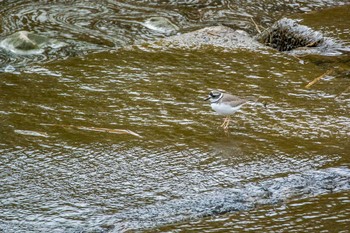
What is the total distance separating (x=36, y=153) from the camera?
488 centimetres

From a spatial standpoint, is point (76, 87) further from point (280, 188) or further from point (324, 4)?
point (324, 4)

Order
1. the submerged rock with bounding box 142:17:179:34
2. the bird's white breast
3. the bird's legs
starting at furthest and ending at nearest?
the submerged rock with bounding box 142:17:179:34 < the bird's legs < the bird's white breast

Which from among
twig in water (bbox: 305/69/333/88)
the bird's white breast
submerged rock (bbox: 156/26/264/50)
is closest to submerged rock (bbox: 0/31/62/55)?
submerged rock (bbox: 156/26/264/50)

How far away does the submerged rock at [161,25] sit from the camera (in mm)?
8432

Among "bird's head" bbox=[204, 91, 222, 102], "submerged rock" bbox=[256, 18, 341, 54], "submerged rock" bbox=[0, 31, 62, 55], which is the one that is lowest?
"submerged rock" bbox=[256, 18, 341, 54]

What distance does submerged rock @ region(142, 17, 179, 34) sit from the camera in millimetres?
8432

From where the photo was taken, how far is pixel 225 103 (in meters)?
5.37

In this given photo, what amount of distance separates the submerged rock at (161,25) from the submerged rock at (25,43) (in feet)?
4.57

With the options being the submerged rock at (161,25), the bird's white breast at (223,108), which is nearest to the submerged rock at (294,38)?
the submerged rock at (161,25)

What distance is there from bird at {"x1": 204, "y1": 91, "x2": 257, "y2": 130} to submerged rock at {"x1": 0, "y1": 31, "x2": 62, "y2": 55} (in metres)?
2.54

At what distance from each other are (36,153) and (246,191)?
1.53 metres

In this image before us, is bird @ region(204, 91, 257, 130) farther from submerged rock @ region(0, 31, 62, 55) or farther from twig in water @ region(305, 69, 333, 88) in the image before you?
submerged rock @ region(0, 31, 62, 55)

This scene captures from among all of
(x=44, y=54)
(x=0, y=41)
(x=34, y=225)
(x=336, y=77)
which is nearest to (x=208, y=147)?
(x=34, y=225)

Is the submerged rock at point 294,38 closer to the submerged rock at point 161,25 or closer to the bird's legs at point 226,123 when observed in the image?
the submerged rock at point 161,25
